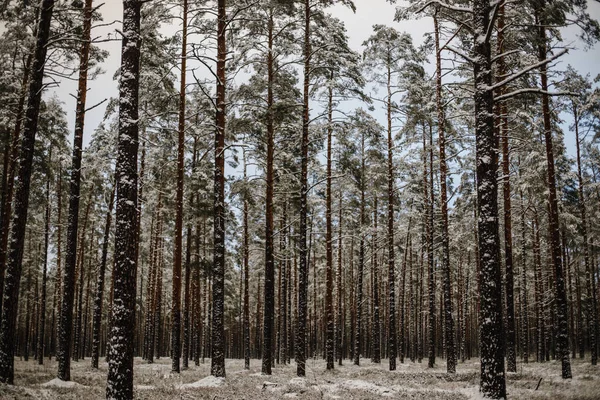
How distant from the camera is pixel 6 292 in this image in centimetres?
991

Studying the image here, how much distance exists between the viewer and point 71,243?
12609 millimetres

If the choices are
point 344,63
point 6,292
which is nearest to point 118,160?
point 6,292

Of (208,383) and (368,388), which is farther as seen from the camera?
(368,388)

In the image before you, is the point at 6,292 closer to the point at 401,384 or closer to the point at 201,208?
the point at 201,208

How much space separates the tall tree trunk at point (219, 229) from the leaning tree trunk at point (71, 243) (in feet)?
13.8

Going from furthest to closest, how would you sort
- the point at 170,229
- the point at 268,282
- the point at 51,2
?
the point at 170,229 < the point at 268,282 < the point at 51,2

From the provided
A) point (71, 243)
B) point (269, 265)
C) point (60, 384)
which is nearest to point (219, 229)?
point (269, 265)

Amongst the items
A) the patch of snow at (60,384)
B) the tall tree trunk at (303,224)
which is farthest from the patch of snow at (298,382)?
the patch of snow at (60,384)

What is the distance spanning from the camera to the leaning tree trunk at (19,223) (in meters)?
10.0

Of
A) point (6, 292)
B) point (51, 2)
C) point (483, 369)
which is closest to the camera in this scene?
point (483, 369)

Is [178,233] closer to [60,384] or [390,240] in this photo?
[60,384]

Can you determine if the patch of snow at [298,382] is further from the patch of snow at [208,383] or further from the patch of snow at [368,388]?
the patch of snow at [208,383]

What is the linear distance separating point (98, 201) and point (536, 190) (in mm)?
32451

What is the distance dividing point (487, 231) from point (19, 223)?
11.7 m
